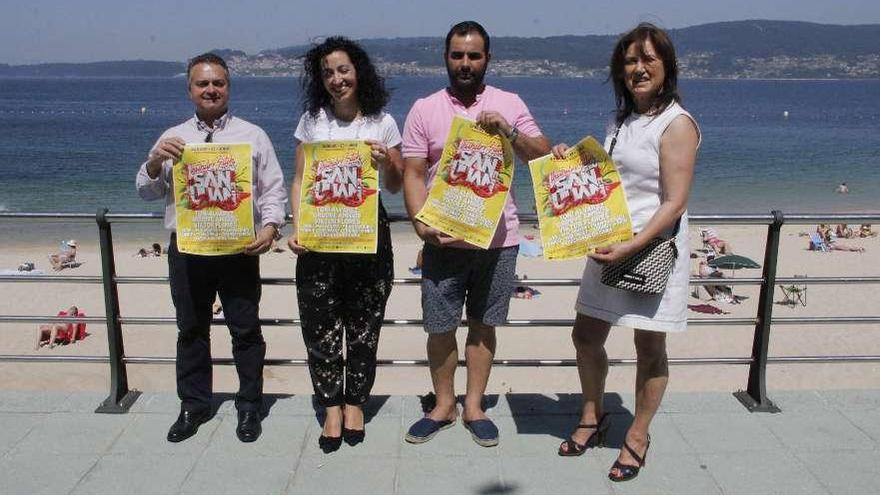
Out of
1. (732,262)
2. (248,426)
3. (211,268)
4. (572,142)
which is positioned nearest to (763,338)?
(248,426)

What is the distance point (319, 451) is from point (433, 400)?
0.77 m

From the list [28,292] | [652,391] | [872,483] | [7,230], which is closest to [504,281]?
[652,391]

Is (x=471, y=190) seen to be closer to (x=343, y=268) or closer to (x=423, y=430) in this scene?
(x=343, y=268)

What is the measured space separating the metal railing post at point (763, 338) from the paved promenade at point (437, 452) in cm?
8

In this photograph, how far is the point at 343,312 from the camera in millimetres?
4195

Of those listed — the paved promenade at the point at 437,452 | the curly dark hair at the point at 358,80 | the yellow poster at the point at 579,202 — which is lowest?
the paved promenade at the point at 437,452

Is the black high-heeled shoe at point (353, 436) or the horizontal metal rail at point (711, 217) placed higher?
the horizontal metal rail at point (711, 217)

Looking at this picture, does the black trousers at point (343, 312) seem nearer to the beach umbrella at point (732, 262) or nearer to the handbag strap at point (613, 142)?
the handbag strap at point (613, 142)

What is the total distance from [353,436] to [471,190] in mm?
1420

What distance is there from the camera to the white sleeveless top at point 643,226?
353 centimetres

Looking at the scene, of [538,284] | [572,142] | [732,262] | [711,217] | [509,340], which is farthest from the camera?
[572,142]

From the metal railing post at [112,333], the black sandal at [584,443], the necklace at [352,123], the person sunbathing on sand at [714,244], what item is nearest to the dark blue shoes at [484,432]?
the black sandal at [584,443]

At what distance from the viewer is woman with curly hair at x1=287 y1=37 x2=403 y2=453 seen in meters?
3.91

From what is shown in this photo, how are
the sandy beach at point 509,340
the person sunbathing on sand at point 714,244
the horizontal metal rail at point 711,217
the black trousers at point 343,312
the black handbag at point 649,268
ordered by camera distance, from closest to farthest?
the black handbag at point 649,268 → the black trousers at point 343,312 → the horizontal metal rail at point 711,217 → the sandy beach at point 509,340 → the person sunbathing on sand at point 714,244
